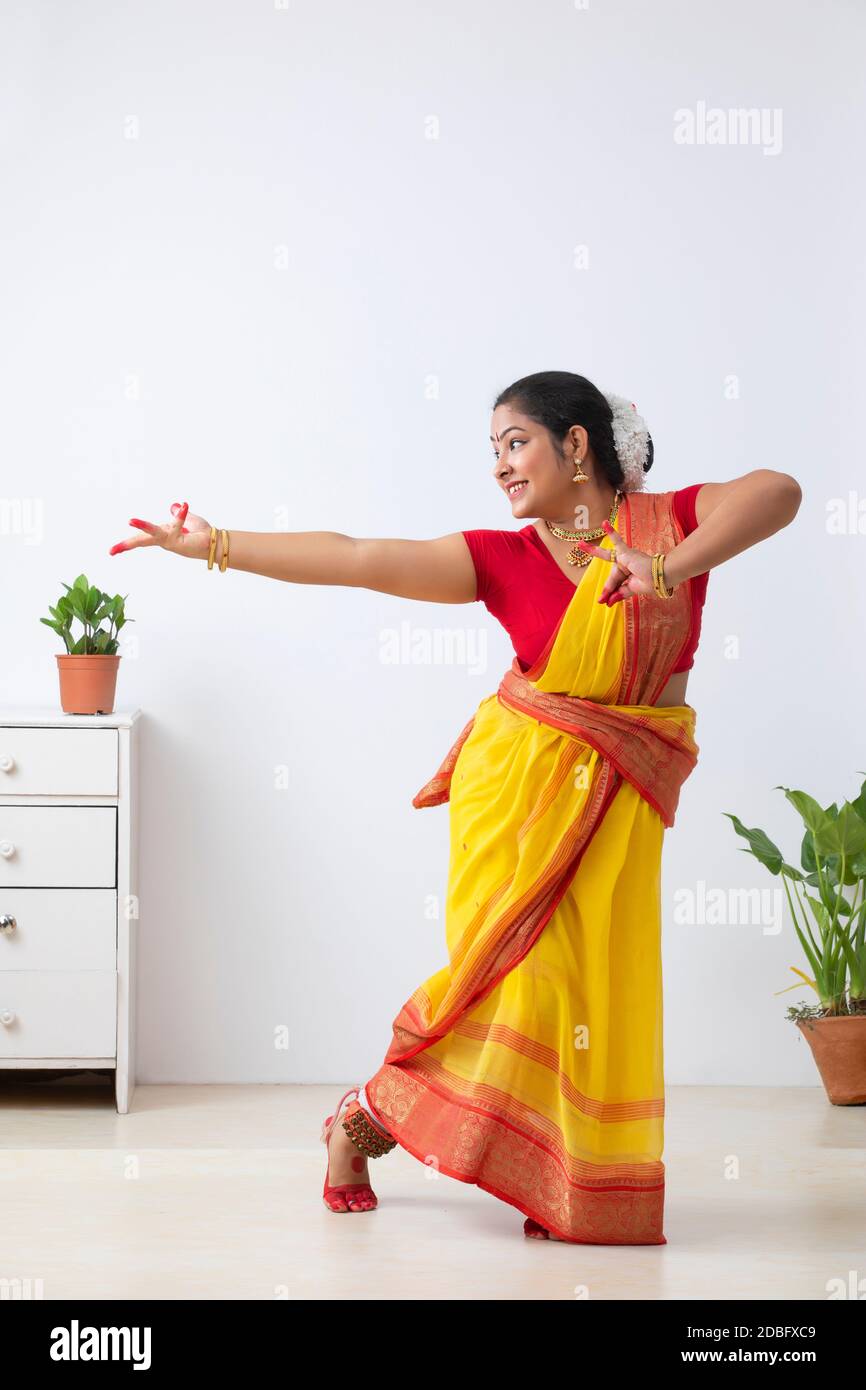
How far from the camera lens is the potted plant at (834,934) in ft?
11.8

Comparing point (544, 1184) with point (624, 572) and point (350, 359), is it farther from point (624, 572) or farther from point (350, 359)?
point (350, 359)

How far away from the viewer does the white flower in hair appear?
2605mm

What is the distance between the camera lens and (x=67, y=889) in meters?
3.54

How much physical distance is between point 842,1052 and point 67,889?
6.33 ft

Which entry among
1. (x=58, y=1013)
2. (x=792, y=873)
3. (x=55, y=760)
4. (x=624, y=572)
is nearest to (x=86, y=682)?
(x=55, y=760)

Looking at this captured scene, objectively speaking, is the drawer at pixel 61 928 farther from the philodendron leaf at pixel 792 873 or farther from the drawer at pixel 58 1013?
the philodendron leaf at pixel 792 873

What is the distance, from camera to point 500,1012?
2525 mm

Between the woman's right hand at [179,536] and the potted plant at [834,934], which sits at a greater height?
the woman's right hand at [179,536]

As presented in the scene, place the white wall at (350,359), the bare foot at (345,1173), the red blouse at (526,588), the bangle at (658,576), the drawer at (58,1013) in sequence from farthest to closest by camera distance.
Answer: the white wall at (350,359) → the drawer at (58,1013) → the bare foot at (345,1173) → the red blouse at (526,588) → the bangle at (658,576)

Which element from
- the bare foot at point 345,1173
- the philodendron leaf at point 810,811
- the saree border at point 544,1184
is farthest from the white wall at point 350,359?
the saree border at point 544,1184

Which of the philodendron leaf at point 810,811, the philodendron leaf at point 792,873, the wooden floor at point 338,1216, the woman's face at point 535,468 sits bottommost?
the wooden floor at point 338,1216

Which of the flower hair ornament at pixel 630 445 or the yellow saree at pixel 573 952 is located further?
the flower hair ornament at pixel 630 445

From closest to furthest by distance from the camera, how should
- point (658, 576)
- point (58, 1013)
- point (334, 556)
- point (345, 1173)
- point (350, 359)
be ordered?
1. point (658, 576)
2. point (334, 556)
3. point (345, 1173)
4. point (58, 1013)
5. point (350, 359)

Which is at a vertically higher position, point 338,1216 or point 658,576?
point 658,576
